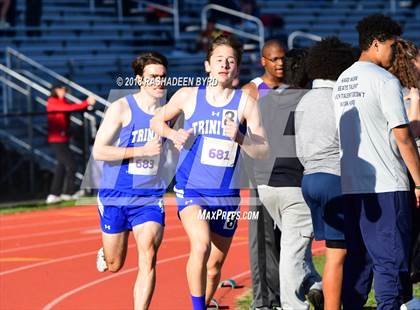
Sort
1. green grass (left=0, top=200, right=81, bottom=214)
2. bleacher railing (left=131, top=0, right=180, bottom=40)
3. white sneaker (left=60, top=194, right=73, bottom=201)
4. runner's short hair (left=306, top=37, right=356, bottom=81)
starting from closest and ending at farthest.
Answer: runner's short hair (left=306, top=37, right=356, bottom=81) → green grass (left=0, top=200, right=81, bottom=214) → white sneaker (left=60, top=194, right=73, bottom=201) → bleacher railing (left=131, top=0, right=180, bottom=40)

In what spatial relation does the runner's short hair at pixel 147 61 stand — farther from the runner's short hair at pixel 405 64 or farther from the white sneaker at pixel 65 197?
the white sneaker at pixel 65 197

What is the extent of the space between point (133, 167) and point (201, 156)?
59cm

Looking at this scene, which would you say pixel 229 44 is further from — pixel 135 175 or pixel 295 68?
pixel 135 175

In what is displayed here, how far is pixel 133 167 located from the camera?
7758mm

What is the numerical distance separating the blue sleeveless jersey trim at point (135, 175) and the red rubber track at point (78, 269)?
4.83 ft

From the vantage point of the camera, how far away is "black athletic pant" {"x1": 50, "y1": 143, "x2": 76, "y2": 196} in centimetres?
1823

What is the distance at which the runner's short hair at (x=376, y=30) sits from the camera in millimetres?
6742

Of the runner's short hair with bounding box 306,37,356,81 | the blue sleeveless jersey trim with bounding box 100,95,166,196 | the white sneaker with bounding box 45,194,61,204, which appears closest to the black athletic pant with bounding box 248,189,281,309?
the blue sleeveless jersey trim with bounding box 100,95,166,196

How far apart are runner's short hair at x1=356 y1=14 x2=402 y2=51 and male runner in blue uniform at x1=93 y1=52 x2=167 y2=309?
165 cm

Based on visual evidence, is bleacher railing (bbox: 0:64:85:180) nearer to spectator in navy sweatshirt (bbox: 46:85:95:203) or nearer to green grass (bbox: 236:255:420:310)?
spectator in navy sweatshirt (bbox: 46:85:95:203)

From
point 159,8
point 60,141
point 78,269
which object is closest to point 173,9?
point 159,8

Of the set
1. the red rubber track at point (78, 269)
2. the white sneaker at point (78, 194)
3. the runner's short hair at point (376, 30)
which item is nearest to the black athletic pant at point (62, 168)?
the white sneaker at point (78, 194)

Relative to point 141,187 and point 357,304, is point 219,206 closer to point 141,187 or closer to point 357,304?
point 141,187

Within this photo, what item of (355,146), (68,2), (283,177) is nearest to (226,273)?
(283,177)
